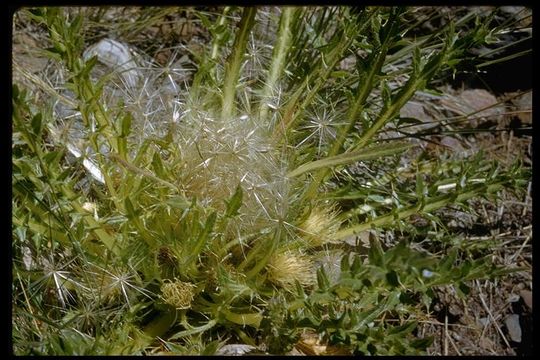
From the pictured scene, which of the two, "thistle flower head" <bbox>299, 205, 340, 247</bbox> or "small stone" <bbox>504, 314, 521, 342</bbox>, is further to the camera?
"small stone" <bbox>504, 314, 521, 342</bbox>

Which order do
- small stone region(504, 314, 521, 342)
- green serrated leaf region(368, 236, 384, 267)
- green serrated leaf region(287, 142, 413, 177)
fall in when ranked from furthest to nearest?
1. small stone region(504, 314, 521, 342)
2. green serrated leaf region(287, 142, 413, 177)
3. green serrated leaf region(368, 236, 384, 267)

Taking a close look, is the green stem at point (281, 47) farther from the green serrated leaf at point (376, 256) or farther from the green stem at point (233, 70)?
the green serrated leaf at point (376, 256)

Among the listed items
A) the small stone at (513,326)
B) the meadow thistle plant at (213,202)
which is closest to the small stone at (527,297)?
the small stone at (513,326)

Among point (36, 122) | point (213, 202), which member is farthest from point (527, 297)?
point (36, 122)

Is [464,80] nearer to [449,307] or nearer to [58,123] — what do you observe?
[449,307]

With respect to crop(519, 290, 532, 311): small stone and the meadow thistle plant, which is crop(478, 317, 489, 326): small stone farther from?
the meadow thistle plant

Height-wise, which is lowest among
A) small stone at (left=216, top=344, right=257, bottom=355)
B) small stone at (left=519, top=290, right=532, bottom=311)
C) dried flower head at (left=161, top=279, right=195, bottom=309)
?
small stone at (left=519, top=290, right=532, bottom=311)

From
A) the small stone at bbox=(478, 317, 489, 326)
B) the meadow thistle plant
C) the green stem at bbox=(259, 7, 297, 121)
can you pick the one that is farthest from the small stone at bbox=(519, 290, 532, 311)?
the green stem at bbox=(259, 7, 297, 121)

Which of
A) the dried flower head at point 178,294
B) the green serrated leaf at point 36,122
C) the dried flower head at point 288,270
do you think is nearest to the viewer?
the green serrated leaf at point 36,122
